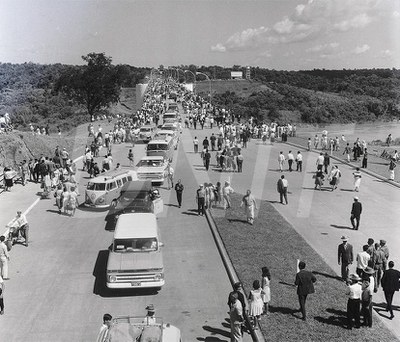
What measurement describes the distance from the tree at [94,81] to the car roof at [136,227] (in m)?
52.5

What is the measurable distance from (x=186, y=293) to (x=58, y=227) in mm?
8624

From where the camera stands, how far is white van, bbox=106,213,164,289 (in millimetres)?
13758


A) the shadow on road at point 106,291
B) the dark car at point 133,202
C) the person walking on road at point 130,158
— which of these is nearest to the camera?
the shadow on road at point 106,291

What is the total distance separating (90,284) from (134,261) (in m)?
1.78

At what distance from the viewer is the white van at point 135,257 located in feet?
45.1

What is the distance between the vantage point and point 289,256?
55.7 ft

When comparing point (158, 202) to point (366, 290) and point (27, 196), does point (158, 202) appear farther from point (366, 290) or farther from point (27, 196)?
point (366, 290)

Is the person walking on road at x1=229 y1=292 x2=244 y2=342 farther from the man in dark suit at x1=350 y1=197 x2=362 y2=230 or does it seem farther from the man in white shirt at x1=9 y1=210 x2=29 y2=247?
the man in dark suit at x1=350 y1=197 x2=362 y2=230

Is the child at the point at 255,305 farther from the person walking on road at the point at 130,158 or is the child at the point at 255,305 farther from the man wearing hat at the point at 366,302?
the person walking on road at the point at 130,158

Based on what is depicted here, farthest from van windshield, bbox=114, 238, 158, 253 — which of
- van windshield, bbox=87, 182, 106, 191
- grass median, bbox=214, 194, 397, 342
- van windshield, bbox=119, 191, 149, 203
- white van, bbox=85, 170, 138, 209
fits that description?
van windshield, bbox=87, 182, 106, 191

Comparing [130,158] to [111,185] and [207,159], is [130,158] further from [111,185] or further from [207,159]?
[111,185]

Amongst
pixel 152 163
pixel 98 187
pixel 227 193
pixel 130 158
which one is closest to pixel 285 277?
pixel 227 193

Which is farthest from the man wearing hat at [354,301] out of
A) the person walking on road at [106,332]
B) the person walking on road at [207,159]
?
the person walking on road at [207,159]

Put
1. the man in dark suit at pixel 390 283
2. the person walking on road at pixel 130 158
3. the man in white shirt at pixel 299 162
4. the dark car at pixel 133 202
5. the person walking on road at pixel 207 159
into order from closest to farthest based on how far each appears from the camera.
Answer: the man in dark suit at pixel 390 283 < the dark car at pixel 133 202 < the person walking on road at pixel 207 159 < the man in white shirt at pixel 299 162 < the person walking on road at pixel 130 158
